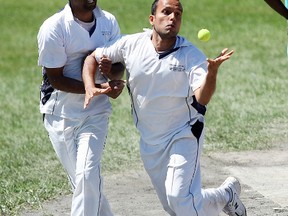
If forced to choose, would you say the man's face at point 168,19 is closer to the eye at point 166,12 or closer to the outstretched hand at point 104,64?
the eye at point 166,12

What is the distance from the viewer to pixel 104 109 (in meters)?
7.97

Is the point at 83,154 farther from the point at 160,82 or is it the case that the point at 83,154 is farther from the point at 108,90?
the point at 160,82

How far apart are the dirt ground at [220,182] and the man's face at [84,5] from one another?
6.74 ft

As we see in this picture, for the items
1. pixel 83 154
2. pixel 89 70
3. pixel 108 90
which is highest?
pixel 89 70

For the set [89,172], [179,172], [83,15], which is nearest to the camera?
[179,172]

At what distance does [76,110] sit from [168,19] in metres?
1.08

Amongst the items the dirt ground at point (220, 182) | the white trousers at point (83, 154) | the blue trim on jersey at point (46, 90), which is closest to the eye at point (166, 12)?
the white trousers at point (83, 154)

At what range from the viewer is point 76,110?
26.2 ft

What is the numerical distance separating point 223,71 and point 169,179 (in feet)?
30.7

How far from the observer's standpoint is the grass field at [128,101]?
10875 mm

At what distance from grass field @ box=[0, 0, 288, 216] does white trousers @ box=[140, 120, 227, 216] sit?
80.6 inches

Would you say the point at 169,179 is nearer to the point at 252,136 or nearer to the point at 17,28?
the point at 252,136

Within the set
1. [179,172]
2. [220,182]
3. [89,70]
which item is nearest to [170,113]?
[179,172]

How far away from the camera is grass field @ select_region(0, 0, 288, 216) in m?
10.9
